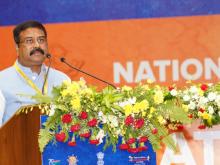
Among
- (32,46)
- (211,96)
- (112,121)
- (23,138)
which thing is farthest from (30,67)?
(211,96)

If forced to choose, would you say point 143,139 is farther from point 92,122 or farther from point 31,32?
point 31,32

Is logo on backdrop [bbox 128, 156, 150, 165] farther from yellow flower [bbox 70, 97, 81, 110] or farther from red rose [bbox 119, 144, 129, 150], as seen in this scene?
yellow flower [bbox 70, 97, 81, 110]

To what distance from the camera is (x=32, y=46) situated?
337 cm

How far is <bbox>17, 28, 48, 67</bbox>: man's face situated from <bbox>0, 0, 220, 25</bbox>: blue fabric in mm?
1281

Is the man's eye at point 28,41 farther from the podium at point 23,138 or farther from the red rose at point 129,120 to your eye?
the red rose at point 129,120

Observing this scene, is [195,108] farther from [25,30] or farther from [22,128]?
[25,30]

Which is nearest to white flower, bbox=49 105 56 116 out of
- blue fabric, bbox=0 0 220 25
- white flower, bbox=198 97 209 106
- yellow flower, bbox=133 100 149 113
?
yellow flower, bbox=133 100 149 113

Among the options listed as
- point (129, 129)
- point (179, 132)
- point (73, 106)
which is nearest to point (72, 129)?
point (73, 106)

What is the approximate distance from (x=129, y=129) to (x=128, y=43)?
2.40 metres

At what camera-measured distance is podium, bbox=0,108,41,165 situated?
7.33 feet

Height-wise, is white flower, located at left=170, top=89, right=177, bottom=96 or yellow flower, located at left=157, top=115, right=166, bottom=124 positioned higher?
white flower, located at left=170, top=89, right=177, bottom=96

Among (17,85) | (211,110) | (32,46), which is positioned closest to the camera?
(211,110)

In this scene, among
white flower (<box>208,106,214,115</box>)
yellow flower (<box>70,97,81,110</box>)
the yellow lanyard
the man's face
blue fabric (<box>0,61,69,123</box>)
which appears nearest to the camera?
yellow flower (<box>70,97,81,110</box>)

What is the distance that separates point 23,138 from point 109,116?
361 millimetres
